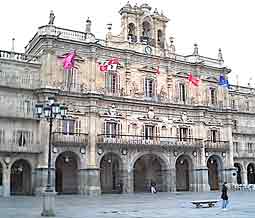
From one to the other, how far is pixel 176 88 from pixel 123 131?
356 inches

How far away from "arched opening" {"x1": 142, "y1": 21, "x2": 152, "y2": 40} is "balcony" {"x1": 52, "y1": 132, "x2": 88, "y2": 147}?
1489 centimetres

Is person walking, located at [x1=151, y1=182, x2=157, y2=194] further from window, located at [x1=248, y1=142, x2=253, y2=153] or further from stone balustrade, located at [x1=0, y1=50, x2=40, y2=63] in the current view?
stone balustrade, located at [x1=0, y1=50, x2=40, y2=63]

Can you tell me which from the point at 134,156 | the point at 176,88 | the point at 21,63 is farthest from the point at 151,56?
the point at 21,63

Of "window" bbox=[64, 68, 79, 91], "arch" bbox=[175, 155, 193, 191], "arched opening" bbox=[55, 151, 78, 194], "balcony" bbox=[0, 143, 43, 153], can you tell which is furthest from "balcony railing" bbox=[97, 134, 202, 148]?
"balcony" bbox=[0, 143, 43, 153]

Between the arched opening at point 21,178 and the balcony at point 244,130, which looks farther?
the balcony at point 244,130

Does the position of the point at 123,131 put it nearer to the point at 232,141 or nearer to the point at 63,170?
the point at 63,170

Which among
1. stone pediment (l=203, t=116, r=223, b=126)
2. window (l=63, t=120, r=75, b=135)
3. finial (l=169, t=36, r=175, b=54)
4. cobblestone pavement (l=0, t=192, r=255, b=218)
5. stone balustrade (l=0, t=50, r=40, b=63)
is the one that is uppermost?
finial (l=169, t=36, r=175, b=54)

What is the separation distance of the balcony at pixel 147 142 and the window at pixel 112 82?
495 cm

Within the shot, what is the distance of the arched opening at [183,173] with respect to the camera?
48.0 meters

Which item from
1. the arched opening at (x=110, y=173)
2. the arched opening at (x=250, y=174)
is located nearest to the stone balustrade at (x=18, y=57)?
the arched opening at (x=110, y=173)

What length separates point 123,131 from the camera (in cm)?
A: 4331

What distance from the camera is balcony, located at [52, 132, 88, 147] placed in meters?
38.6

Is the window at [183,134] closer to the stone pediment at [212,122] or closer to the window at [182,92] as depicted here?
the stone pediment at [212,122]

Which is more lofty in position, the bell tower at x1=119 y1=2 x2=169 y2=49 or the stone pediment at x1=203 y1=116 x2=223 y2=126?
the bell tower at x1=119 y1=2 x2=169 y2=49
